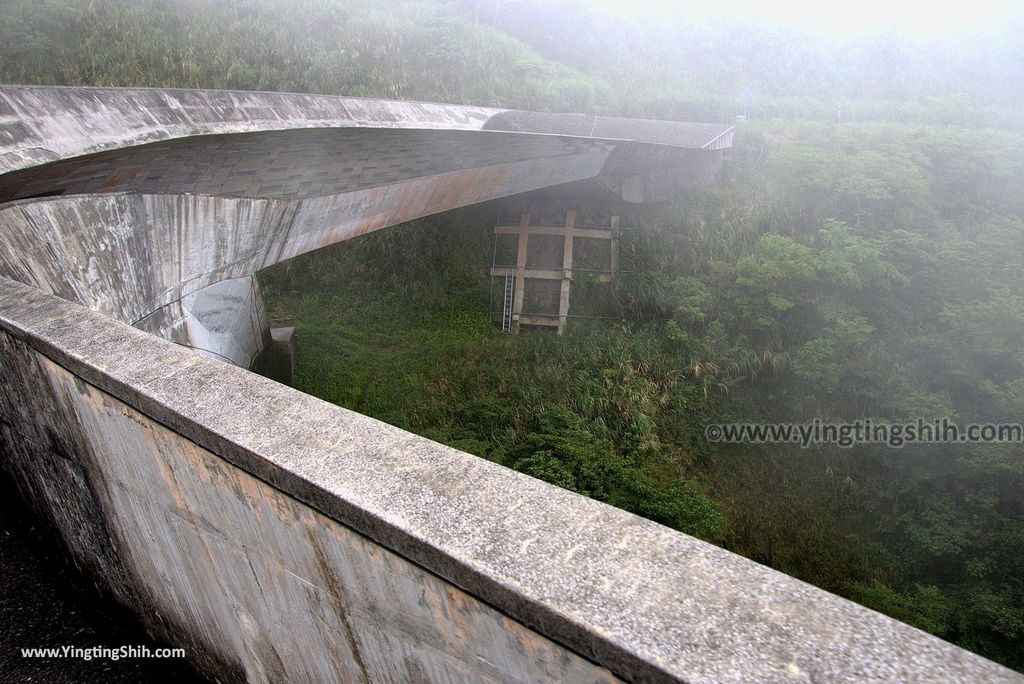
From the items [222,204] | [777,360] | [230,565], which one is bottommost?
[777,360]

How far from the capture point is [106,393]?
2.56 m

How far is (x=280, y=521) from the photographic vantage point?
2074 mm

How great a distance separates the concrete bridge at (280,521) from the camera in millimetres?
1436

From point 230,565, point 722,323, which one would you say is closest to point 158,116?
point 230,565

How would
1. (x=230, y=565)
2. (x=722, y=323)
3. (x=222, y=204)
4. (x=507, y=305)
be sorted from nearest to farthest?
(x=230, y=565), (x=222, y=204), (x=722, y=323), (x=507, y=305)

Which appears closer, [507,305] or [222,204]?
[222,204]

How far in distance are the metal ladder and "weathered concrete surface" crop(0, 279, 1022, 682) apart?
8545 millimetres

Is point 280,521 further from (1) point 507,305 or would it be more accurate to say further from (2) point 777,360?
(1) point 507,305

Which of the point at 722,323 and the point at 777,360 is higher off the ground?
the point at 722,323

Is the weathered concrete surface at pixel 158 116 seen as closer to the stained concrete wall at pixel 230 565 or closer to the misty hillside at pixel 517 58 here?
the stained concrete wall at pixel 230 565

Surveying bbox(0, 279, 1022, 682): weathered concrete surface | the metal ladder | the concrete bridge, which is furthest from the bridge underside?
the metal ladder

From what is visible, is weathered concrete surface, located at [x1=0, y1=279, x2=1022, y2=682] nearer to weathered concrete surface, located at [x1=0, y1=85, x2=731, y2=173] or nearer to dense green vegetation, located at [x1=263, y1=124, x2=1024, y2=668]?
weathered concrete surface, located at [x1=0, y1=85, x2=731, y2=173]

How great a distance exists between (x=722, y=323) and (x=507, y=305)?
358 cm

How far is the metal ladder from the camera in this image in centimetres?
1150
